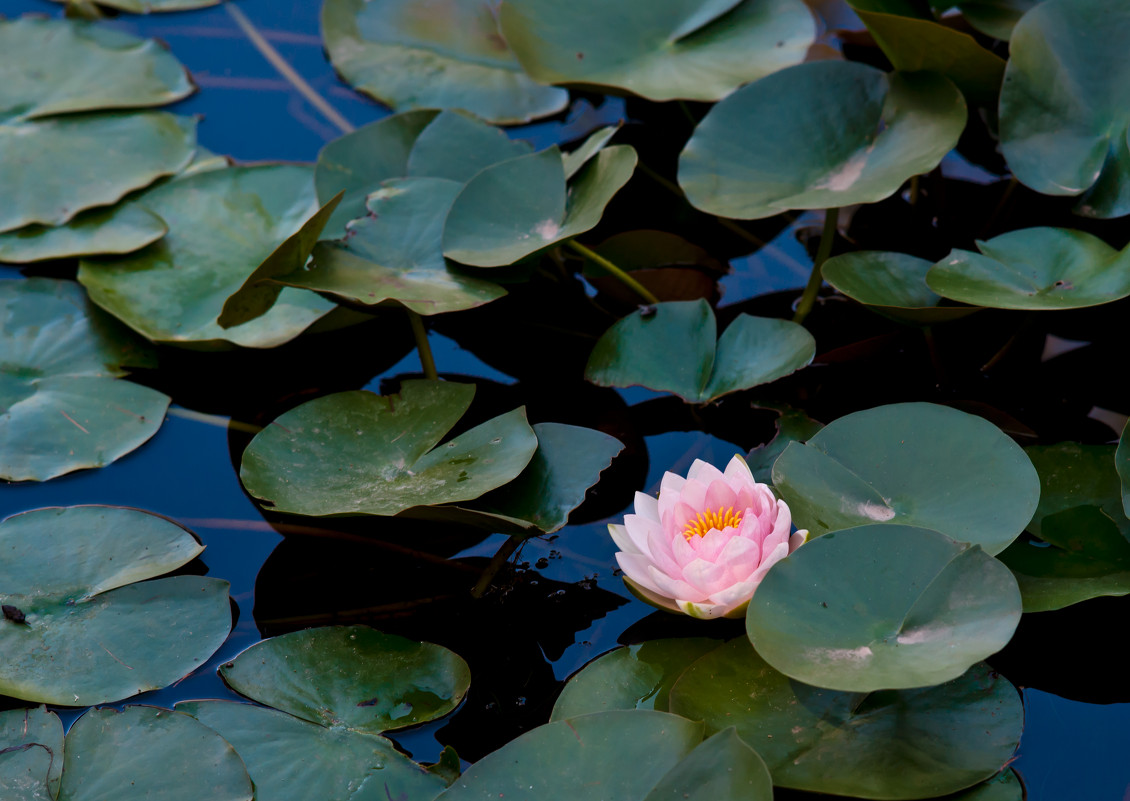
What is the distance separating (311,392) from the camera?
186cm

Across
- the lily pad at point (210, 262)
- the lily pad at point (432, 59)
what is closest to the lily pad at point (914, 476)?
the lily pad at point (210, 262)

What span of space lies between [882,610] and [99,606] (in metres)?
1.17

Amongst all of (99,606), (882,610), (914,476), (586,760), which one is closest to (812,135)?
(914,476)

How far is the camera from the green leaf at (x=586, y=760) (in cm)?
107

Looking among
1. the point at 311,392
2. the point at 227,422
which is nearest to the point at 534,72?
the point at 311,392

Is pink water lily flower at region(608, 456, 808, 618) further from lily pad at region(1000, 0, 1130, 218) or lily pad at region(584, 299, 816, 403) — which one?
lily pad at region(1000, 0, 1130, 218)

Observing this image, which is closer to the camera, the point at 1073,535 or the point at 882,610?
the point at 882,610

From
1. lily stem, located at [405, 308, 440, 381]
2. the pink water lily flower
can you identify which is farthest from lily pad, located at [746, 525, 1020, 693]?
lily stem, located at [405, 308, 440, 381]

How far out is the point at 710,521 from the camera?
130 centimetres

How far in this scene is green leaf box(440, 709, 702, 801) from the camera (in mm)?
1073

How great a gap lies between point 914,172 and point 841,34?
991 millimetres

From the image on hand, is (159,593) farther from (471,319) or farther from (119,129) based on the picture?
(119,129)

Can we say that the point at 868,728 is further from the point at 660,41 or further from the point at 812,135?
the point at 660,41

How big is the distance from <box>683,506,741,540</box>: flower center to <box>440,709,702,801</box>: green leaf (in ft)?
0.89
